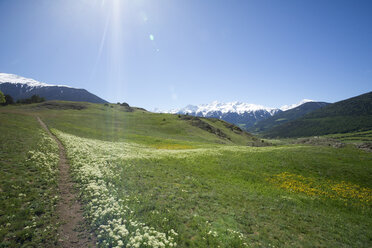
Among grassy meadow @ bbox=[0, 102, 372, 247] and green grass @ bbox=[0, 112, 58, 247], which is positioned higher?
green grass @ bbox=[0, 112, 58, 247]

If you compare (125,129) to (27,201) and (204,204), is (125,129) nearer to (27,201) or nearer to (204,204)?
(27,201)

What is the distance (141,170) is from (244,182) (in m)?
15.2

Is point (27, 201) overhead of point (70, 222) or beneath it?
overhead

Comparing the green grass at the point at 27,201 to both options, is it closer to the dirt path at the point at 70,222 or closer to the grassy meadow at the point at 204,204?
the grassy meadow at the point at 204,204

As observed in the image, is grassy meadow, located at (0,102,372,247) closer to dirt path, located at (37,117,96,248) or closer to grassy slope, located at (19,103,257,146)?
dirt path, located at (37,117,96,248)

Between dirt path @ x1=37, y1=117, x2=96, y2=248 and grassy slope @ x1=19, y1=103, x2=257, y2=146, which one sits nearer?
dirt path @ x1=37, y1=117, x2=96, y2=248

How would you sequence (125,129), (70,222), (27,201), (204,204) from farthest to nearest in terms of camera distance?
(125,129) → (204,204) → (27,201) → (70,222)

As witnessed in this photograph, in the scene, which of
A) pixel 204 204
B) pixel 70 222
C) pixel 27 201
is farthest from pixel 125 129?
pixel 70 222

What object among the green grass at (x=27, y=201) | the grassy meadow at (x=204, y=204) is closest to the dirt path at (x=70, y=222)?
the green grass at (x=27, y=201)

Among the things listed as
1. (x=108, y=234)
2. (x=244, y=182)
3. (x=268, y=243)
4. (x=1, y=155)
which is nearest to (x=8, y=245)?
(x=108, y=234)

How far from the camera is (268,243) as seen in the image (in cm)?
1120

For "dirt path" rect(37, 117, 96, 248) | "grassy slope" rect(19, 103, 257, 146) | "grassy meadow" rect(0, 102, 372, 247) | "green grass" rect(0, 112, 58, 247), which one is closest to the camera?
"green grass" rect(0, 112, 58, 247)

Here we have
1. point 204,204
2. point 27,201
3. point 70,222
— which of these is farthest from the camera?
point 204,204

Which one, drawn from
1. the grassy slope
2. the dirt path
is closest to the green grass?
the dirt path
